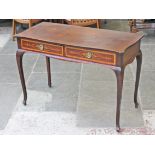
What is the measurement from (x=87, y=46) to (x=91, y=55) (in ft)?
0.22

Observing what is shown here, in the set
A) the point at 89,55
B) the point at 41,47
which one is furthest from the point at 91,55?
the point at 41,47

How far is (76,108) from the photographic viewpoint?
2.71 m

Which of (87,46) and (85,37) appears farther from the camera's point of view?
(85,37)

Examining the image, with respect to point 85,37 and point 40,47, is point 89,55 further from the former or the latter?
point 40,47

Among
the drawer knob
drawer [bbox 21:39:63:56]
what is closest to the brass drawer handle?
drawer [bbox 21:39:63:56]

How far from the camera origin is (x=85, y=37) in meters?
2.35

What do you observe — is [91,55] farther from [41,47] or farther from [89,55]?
[41,47]

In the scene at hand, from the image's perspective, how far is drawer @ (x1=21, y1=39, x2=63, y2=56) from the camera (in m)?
2.30

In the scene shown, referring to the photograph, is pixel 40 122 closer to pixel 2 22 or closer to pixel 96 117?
pixel 96 117

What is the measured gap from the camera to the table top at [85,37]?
2.16 meters

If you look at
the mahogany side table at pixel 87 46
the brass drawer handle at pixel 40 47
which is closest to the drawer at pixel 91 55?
the mahogany side table at pixel 87 46

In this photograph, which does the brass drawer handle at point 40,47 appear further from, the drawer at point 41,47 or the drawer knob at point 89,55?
the drawer knob at point 89,55

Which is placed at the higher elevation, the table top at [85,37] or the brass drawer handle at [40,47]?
the table top at [85,37]

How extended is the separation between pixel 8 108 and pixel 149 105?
1.24 metres
